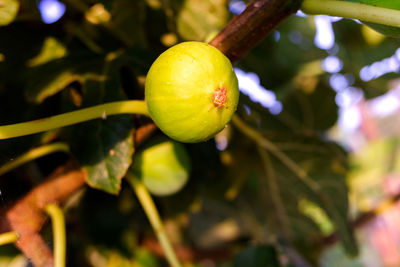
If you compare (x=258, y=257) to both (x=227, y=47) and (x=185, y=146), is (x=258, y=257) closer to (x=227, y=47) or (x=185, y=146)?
(x=185, y=146)

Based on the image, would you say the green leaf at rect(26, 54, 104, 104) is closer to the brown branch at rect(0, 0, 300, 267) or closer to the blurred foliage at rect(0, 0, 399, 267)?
the blurred foliage at rect(0, 0, 399, 267)

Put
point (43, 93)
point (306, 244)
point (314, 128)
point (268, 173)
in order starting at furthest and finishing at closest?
point (314, 128) < point (306, 244) < point (268, 173) < point (43, 93)

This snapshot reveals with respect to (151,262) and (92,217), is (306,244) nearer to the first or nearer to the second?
(151,262)

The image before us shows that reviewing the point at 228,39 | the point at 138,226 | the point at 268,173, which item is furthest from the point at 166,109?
the point at 138,226

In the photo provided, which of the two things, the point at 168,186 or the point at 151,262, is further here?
the point at 151,262

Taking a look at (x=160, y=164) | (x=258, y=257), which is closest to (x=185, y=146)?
(x=160, y=164)

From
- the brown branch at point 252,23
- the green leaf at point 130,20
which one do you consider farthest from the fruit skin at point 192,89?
the green leaf at point 130,20

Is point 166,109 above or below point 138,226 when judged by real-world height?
above

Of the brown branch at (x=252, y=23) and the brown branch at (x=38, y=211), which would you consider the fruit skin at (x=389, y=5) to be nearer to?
the brown branch at (x=252, y=23)
